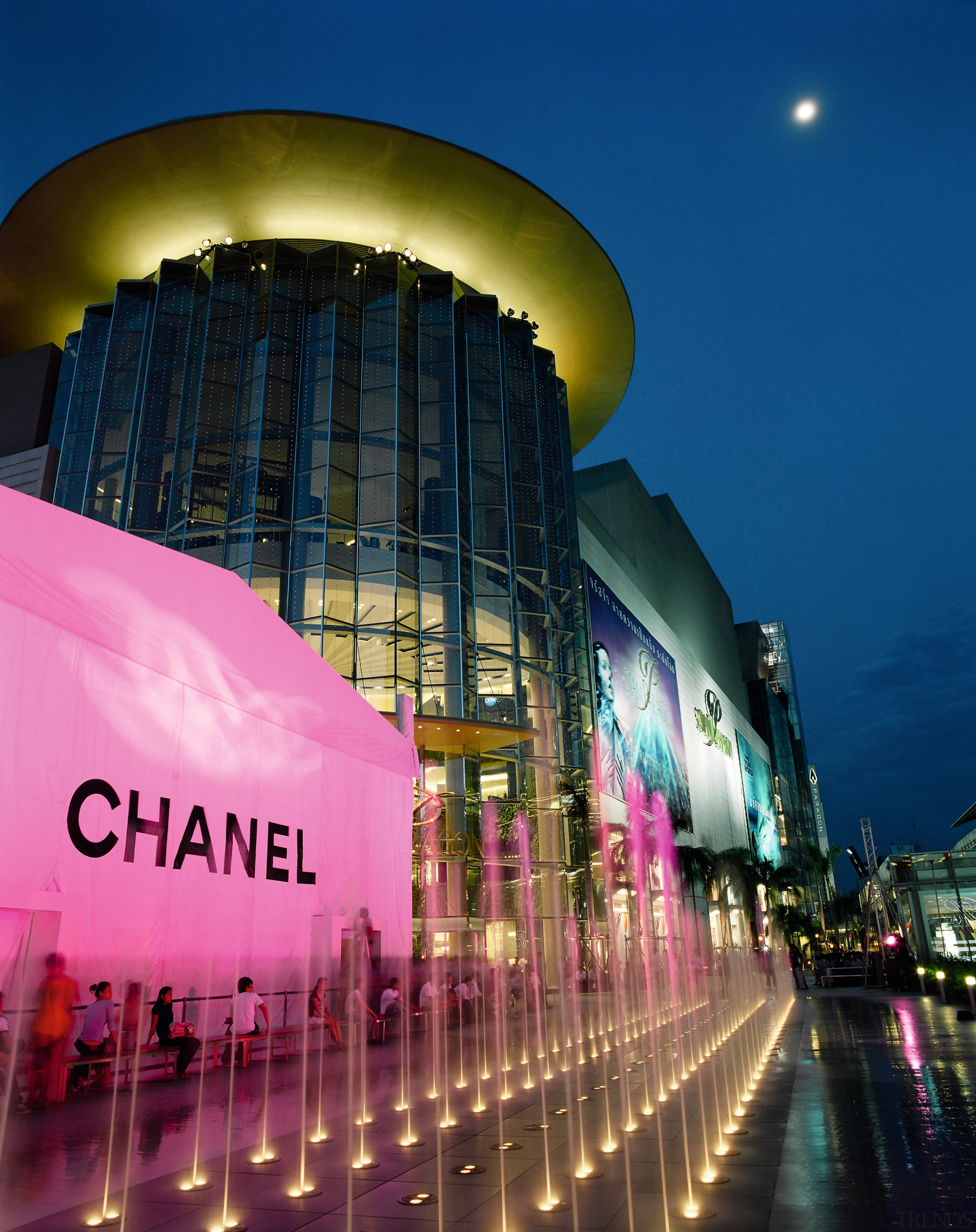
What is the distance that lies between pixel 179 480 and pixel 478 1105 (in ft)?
83.1

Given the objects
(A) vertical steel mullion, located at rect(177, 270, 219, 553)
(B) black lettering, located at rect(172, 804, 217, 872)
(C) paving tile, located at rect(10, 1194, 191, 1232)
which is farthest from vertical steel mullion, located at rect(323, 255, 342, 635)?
(C) paving tile, located at rect(10, 1194, 191, 1232)

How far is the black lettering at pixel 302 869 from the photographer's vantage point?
48.5ft

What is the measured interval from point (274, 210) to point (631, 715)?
96.3 ft

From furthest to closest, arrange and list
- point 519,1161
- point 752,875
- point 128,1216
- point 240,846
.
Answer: point 752,875 → point 240,846 → point 519,1161 → point 128,1216

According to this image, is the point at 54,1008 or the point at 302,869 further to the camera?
the point at 302,869

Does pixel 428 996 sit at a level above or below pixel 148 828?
below

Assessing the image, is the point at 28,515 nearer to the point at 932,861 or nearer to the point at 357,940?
the point at 357,940

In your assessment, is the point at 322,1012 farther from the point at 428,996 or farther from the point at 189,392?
the point at 189,392

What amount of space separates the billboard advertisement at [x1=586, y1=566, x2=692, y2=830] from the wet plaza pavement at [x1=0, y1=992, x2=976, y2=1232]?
27.3 meters

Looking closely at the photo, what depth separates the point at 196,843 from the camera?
1237 centimetres

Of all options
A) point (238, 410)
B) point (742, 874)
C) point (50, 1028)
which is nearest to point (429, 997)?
point (50, 1028)

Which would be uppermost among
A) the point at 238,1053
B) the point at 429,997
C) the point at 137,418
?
the point at 137,418

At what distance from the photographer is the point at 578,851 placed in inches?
1313

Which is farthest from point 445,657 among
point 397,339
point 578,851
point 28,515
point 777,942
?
point 777,942
